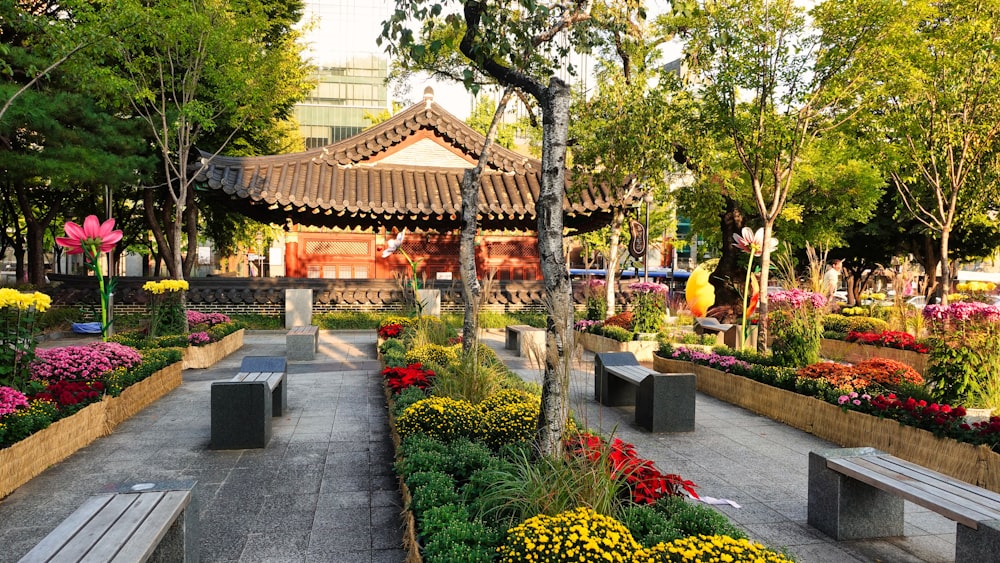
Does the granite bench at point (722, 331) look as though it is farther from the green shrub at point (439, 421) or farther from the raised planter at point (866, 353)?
the green shrub at point (439, 421)

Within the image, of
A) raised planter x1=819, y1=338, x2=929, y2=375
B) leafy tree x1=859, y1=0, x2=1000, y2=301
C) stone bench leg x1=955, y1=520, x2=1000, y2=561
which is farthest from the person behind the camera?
leafy tree x1=859, y1=0, x2=1000, y2=301

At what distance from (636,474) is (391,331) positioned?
27.8 feet

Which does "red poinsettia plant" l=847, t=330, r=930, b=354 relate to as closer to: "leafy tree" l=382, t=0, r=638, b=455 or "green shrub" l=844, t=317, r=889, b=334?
"green shrub" l=844, t=317, r=889, b=334

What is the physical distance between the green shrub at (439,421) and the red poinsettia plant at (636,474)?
1255 mm

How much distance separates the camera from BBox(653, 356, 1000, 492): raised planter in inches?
202

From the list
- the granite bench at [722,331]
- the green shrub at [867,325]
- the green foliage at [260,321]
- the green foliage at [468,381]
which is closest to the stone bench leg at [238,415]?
the green foliage at [468,381]

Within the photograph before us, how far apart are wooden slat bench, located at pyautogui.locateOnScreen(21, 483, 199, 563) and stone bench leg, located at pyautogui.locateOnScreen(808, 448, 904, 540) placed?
13.3 feet

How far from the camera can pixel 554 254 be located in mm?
4086

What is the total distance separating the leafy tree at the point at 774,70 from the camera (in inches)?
399

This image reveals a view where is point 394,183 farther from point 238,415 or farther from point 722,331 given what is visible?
point 238,415

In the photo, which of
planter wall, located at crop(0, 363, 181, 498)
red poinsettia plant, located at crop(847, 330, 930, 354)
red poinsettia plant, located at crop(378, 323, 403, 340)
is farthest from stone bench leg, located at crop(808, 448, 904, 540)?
red poinsettia plant, located at crop(378, 323, 403, 340)

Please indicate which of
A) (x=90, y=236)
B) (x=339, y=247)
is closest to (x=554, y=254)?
(x=90, y=236)

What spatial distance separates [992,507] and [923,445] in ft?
7.07

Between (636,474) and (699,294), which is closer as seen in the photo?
(636,474)
